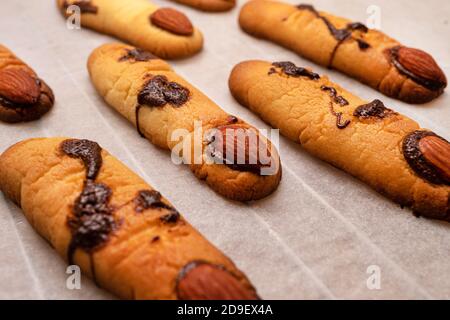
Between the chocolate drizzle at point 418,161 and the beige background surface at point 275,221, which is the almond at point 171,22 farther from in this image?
the chocolate drizzle at point 418,161

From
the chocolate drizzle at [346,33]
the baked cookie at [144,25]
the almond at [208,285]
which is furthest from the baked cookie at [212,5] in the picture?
the almond at [208,285]

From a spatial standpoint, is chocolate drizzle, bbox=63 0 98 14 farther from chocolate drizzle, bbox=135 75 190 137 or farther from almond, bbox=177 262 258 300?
almond, bbox=177 262 258 300

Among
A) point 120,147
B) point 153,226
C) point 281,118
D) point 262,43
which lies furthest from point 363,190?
point 262,43

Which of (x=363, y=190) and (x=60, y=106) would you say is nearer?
(x=363, y=190)

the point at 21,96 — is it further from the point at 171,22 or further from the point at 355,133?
the point at 355,133

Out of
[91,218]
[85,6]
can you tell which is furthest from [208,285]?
[85,6]

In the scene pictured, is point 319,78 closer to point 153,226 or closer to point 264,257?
point 264,257

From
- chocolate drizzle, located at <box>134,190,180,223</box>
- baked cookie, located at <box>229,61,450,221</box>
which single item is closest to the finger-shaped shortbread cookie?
baked cookie, located at <box>229,61,450,221</box>
